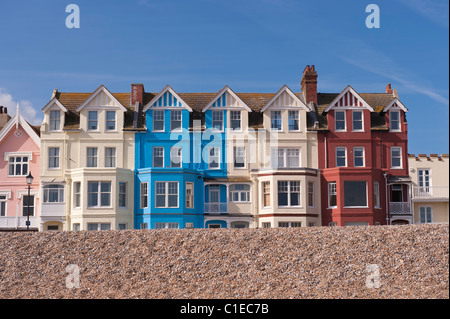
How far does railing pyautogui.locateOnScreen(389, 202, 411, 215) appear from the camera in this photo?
48.6 meters

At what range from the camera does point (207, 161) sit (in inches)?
1916

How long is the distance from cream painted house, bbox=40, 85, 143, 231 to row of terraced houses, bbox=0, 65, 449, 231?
0.07m

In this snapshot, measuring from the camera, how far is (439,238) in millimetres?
34000

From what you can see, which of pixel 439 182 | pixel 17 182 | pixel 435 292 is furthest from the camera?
pixel 439 182

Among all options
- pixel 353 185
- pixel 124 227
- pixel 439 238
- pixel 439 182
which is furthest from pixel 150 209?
pixel 439 182

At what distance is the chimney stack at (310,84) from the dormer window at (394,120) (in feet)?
18.4

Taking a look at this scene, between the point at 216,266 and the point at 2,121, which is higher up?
the point at 2,121

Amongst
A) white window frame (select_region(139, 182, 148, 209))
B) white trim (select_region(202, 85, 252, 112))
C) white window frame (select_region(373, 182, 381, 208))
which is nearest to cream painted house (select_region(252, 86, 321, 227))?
white trim (select_region(202, 85, 252, 112))

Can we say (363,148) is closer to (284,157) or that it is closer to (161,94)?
(284,157)

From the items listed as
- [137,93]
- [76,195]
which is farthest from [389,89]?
[76,195]

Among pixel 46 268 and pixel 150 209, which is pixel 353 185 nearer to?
pixel 150 209

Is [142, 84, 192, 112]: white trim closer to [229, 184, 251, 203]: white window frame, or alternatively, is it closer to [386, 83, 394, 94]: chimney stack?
[229, 184, 251, 203]: white window frame

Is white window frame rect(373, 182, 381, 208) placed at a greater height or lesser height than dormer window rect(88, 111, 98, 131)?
lesser

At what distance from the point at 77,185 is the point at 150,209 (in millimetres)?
5315
